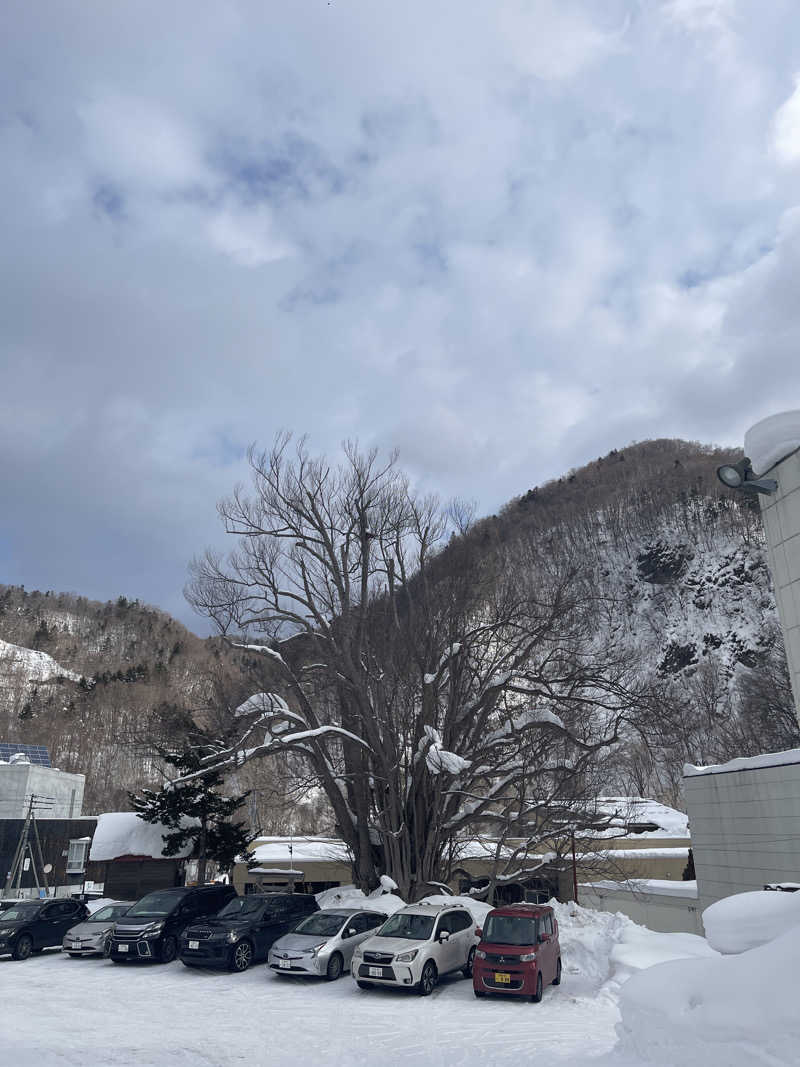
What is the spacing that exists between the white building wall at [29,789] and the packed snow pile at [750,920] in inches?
1891

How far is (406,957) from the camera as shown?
13.6m

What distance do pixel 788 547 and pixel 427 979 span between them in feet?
31.9

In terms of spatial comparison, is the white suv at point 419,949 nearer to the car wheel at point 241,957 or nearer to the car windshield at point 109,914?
the car wheel at point 241,957

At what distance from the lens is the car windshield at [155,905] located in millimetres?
18234

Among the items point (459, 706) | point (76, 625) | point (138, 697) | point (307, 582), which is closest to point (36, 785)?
point (307, 582)

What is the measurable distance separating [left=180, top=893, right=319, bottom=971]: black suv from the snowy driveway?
424 mm

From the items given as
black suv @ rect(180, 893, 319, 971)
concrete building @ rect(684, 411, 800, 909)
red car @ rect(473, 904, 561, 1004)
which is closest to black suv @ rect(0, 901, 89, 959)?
black suv @ rect(180, 893, 319, 971)

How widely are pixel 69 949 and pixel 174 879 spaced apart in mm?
17777

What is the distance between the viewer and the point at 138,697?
113 m

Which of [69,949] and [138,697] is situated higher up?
[138,697]

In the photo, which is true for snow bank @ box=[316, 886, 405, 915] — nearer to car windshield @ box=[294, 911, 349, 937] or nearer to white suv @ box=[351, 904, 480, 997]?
car windshield @ box=[294, 911, 349, 937]

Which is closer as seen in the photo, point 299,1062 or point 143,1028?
point 299,1062

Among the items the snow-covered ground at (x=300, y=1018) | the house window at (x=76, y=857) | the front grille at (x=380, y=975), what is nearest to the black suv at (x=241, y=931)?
the snow-covered ground at (x=300, y=1018)

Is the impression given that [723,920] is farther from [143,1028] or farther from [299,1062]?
[143,1028]
